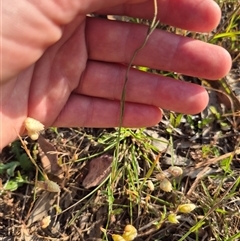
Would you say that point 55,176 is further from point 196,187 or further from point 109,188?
point 196,187

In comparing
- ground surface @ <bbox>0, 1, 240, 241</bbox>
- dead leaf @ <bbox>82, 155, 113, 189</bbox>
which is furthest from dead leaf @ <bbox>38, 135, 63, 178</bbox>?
dead leaf @ <bbox>82, 155, 113, 189</bbox>

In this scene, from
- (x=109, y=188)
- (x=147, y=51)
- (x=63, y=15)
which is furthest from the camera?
(x=109, y=188)

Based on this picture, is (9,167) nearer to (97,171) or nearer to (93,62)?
(97,171)

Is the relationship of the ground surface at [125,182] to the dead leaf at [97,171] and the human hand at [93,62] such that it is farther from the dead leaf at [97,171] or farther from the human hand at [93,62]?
the human hand at [93,62]

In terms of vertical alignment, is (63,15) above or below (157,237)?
above

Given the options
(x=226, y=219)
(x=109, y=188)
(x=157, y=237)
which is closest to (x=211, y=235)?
(x=226, y=219)

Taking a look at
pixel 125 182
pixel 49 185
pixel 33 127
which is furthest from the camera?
pixel 125 182

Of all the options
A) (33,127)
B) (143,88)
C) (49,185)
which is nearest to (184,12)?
(143,88)
